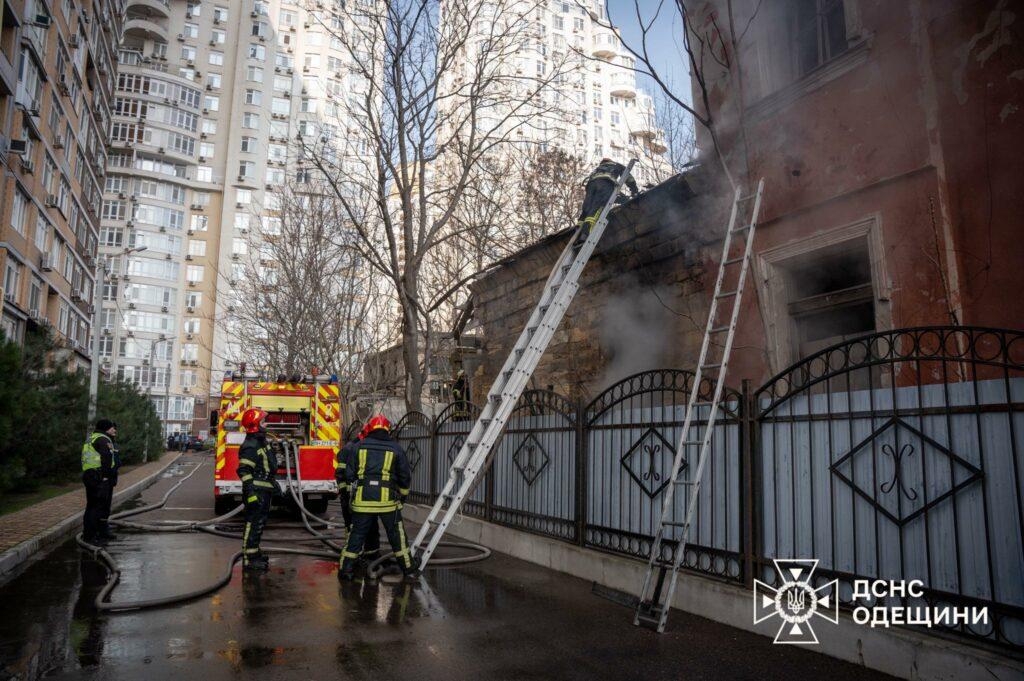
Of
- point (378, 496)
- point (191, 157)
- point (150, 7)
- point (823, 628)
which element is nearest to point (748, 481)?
point (823, 628)

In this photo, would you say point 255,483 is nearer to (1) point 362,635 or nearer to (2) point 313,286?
(1) point 362,635

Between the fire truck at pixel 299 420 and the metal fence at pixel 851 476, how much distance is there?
6562 millimetres

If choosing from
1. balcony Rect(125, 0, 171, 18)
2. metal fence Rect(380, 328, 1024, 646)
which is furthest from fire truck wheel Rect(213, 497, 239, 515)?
balcony Rect(125, 0, 171, 18)

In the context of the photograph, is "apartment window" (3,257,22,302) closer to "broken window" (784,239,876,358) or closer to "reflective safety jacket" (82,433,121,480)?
"reflective safety jacket" (82,433,121,480)

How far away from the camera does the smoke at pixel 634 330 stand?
11.2 metres

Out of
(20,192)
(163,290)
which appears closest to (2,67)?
(20,192)

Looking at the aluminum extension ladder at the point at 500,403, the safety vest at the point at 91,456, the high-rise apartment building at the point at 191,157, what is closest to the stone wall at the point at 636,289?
the aluminum extension ladder at the point at 500,403

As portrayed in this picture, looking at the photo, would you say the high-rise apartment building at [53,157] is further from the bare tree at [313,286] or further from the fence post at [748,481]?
the fence post at [748,481]

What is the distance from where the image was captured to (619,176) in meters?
10.2

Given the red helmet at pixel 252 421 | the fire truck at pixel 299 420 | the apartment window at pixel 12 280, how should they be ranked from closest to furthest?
the red helmet at pixel 252 421 → the fire truck at pixel 299 420 → the apartment window at pixel 12 280

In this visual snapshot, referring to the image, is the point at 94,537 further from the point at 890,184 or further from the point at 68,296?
the point at 68,296

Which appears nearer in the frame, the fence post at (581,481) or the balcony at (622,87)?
the fence post at (581,481)

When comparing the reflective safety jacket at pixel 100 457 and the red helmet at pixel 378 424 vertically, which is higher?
the red helmet at pixel 378 424

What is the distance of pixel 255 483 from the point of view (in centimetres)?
868
